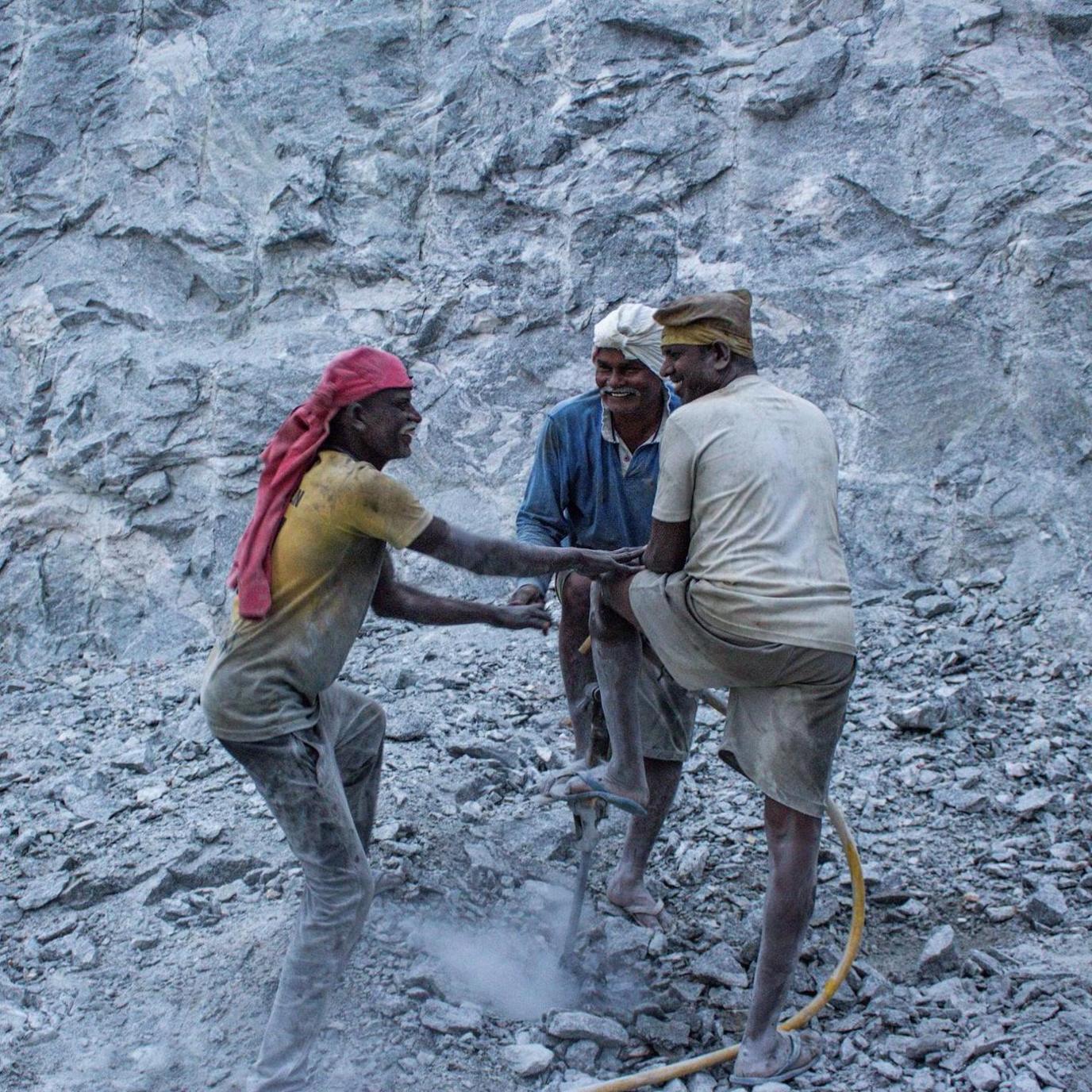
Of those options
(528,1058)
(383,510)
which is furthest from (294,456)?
(528,1058)

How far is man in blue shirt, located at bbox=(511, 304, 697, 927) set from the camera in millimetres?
3822

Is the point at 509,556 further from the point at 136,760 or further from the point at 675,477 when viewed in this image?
the point at 136,760

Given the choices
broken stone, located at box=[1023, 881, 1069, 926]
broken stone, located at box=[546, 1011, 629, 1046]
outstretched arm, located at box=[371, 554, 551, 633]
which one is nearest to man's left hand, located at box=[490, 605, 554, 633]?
outstretched arm, located at box=[371, 554, 551, 633]

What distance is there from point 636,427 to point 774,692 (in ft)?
3.98

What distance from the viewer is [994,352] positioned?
636 centimetres

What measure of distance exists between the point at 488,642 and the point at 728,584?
3.47 meters

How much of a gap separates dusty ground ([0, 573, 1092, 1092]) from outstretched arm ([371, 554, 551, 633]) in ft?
3.55

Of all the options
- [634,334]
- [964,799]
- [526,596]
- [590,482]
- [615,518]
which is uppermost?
[634,334]

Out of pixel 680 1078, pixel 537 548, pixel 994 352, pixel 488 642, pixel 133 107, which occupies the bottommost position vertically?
pixel 488 642

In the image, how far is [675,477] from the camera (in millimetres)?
2986

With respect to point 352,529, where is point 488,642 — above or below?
below

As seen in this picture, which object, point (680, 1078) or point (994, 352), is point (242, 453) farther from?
point (680, 1078)

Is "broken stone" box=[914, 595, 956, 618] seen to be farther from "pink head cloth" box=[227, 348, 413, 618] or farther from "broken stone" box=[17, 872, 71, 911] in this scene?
"broken stone" box=[17, 872, 71, 911]

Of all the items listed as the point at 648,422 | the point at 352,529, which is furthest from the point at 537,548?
the point at 648,422
